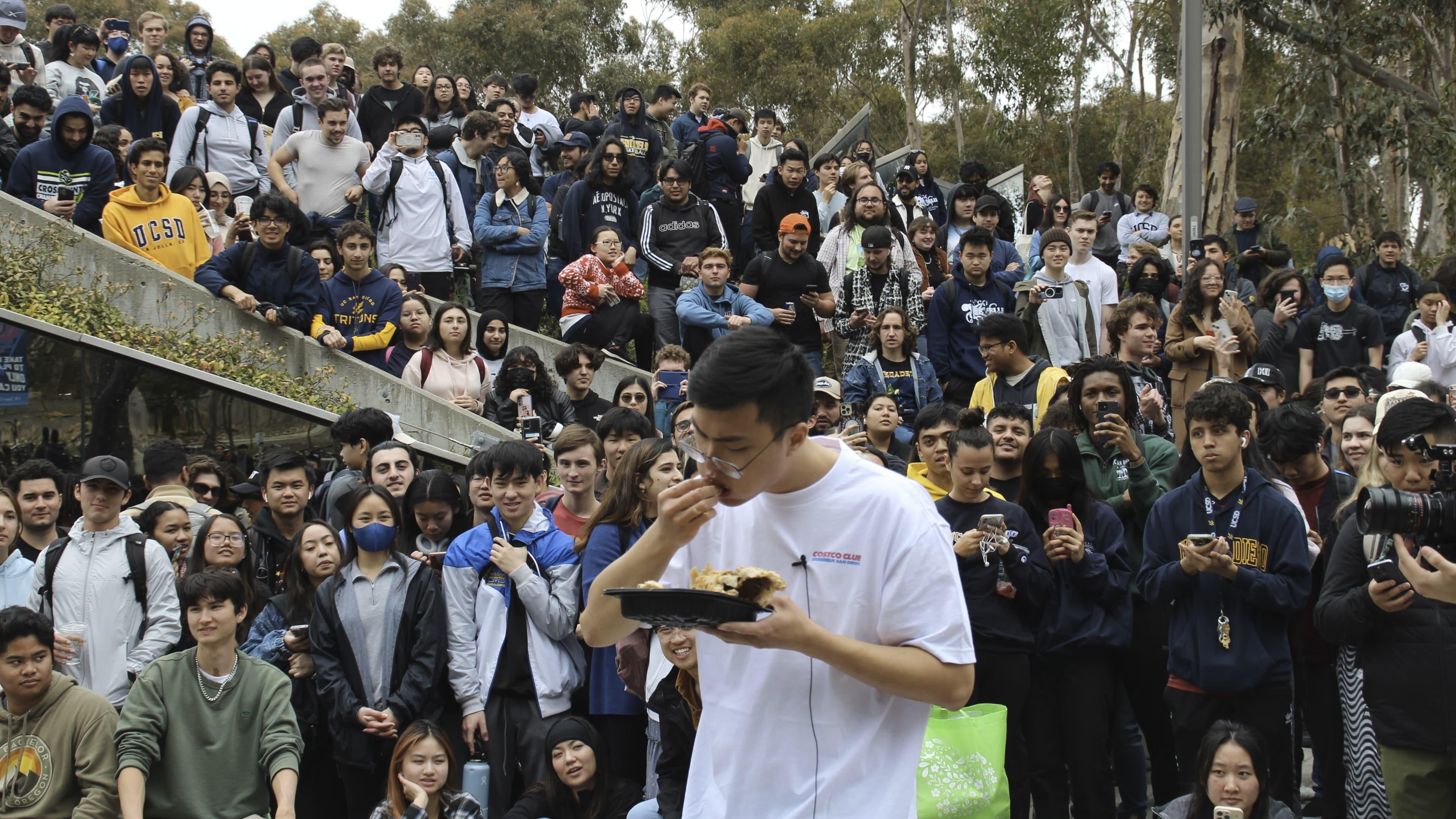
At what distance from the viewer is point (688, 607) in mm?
2520

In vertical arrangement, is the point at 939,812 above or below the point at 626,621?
below

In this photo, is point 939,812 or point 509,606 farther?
point 509,606

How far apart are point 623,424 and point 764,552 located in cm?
453

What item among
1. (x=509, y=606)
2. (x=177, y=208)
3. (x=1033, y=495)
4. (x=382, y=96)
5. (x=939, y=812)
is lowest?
(x=939, y=812)

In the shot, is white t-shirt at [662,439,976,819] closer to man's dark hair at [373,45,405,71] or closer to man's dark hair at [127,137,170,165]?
man's dark hair at [127,137,170,165]

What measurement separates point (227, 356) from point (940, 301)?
564 cm

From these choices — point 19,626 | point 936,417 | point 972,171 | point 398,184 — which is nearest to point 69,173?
point 398,184

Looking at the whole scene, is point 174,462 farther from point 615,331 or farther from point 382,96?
point 382,96

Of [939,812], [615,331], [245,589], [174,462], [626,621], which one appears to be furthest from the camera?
[615,331]

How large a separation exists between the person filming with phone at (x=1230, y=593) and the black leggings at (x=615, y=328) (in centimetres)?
627

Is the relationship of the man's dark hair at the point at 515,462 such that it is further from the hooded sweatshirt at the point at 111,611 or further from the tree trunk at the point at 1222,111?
the tree trunk at the point at 1222,111

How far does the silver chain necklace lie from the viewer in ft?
19.2

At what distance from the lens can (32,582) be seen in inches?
252

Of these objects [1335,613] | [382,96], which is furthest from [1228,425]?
[382,96]
